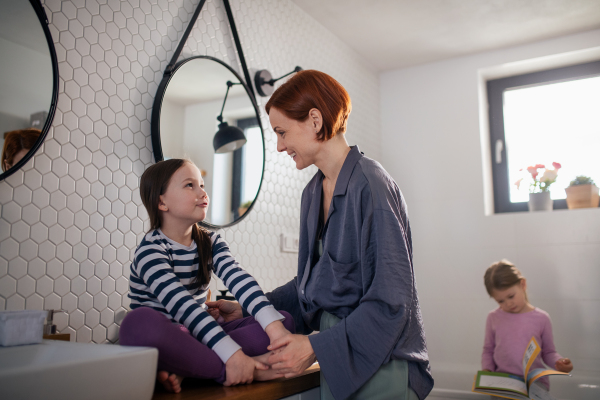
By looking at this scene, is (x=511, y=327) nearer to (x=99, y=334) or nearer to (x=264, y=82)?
(x=264, y=82)

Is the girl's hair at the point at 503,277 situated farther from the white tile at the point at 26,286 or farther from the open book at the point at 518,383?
the white tile at the point at 26,286

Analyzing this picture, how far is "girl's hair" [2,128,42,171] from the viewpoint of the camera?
1.14 metres

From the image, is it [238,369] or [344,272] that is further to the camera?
[344,272]

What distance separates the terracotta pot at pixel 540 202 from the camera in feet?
9.31

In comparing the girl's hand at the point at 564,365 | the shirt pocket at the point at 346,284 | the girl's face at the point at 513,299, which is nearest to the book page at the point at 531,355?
the girl's hand at the point at 564,365

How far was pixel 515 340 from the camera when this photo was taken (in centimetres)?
238

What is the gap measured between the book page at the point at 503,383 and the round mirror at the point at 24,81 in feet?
5.80

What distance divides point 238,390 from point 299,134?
0.65 metres

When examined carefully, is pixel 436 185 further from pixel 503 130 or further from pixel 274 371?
pixel 274 371

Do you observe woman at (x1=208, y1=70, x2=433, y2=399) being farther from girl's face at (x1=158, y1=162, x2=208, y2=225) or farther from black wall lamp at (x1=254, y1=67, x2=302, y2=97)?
black wall lamp at (x1=254, y1=67, x2=302, y2=97)

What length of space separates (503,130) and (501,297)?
1.22 meters

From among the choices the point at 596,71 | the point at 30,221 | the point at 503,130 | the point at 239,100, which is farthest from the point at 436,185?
the point at 30,221

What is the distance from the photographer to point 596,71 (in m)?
2.96

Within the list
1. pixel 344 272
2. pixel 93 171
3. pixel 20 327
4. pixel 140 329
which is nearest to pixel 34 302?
pixel 20 327
